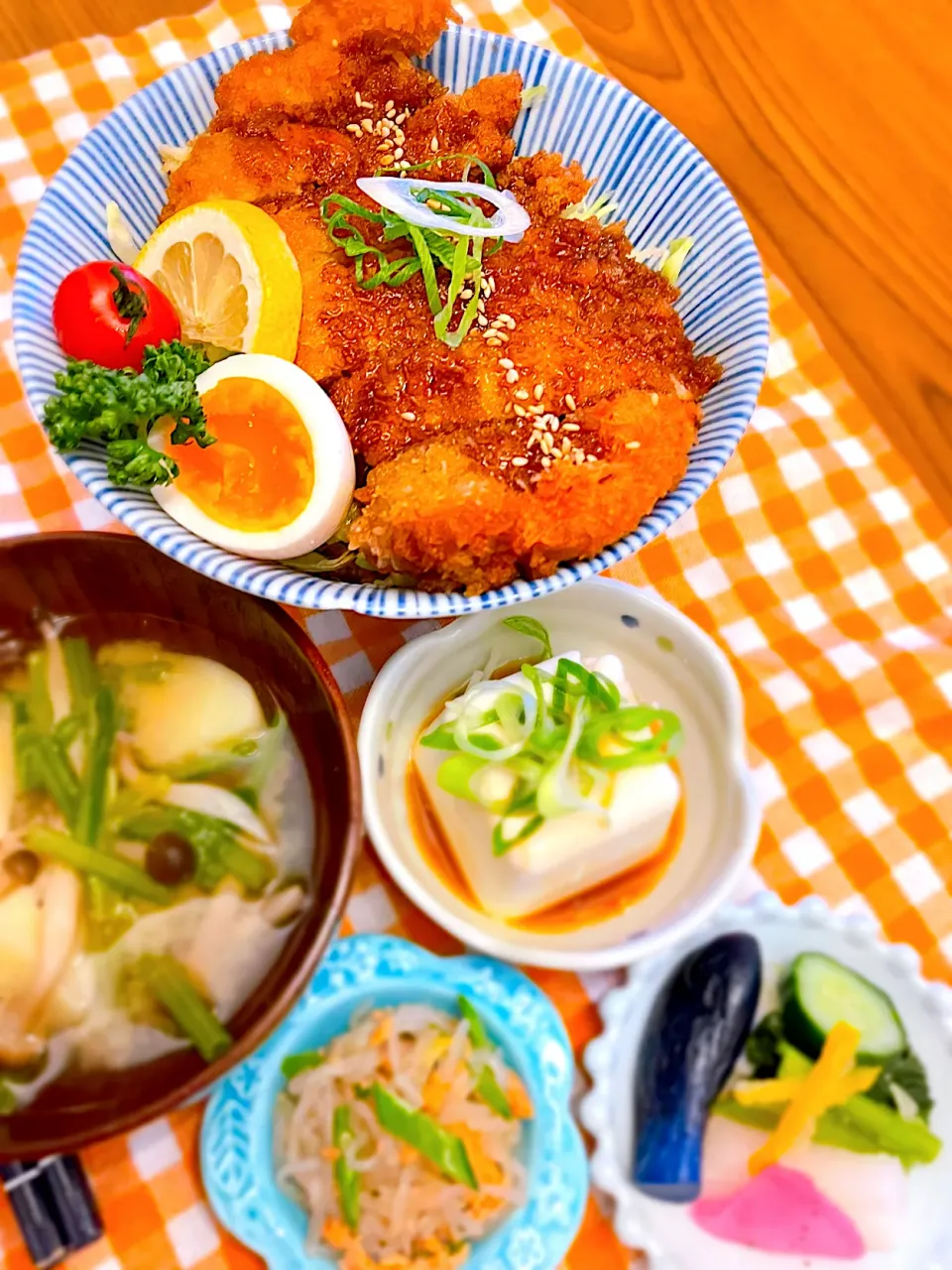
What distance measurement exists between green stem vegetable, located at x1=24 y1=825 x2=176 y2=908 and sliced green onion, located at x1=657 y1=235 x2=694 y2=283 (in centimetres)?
135

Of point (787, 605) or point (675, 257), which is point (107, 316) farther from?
point (787, 605)

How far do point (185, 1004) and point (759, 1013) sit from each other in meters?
0.90

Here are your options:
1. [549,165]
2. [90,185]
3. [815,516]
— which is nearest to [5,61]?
[90,185]

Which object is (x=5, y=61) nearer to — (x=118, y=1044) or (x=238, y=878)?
(x=238, y=878)

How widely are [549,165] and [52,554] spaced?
1105mm

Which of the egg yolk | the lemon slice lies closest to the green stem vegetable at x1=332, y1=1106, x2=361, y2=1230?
the egg yolk

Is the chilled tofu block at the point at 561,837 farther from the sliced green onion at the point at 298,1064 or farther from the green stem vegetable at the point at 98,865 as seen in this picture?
the green stem vegetable at the point at 98,865

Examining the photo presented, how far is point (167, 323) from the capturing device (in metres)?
1.46

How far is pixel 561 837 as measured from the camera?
1389mm

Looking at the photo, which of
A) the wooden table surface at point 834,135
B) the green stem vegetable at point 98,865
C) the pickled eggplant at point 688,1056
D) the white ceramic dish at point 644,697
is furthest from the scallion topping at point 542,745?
the wooden table surface at point 834,135

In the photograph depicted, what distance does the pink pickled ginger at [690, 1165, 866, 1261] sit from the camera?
141 cm

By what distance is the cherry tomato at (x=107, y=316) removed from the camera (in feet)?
4.52

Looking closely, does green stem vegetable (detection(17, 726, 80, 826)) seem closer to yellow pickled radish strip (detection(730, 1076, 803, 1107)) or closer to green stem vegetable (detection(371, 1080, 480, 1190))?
green stem vegetable (detection(371, 1080, 480, 1190))

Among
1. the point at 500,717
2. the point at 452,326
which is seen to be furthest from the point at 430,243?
the point at 500,717
